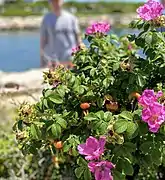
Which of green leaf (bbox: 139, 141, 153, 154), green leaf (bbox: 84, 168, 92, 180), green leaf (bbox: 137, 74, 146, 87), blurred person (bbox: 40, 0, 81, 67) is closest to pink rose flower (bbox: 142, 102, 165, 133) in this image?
green leaf (bbox: 139, 141, 153, 154)

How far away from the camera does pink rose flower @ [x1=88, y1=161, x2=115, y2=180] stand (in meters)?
2.04

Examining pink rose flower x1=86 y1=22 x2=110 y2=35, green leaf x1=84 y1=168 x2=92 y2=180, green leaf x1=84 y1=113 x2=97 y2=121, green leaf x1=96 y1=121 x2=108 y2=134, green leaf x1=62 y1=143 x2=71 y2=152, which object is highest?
pink rose flower x1=86 y1=22 x2=110 y2=35

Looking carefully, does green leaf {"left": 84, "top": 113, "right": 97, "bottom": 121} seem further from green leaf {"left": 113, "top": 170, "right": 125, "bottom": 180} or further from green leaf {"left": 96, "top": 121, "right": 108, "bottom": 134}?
green leaf {"left": 113, "top": 170, "right": 125, "bottom": 180}

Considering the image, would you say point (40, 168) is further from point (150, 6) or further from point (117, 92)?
point (150, 6)

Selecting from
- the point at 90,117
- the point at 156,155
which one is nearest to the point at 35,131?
the point at 90,117

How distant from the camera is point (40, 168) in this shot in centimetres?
351

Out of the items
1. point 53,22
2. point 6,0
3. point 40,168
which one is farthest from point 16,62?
point 6,0

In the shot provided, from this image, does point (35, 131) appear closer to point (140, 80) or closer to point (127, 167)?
point (127, 167)

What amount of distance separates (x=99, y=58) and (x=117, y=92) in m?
0.40

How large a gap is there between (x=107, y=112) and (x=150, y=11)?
47cm

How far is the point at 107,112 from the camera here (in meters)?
2.24

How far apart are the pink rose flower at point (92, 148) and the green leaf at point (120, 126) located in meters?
0.06

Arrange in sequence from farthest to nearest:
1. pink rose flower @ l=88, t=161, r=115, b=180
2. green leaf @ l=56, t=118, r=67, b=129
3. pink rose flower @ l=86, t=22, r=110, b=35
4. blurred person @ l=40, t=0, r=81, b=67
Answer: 1. blurred person @ l=40, t=0, r=81, b=67
2. pink rose flower @ l=86, t=22, r=110, b=35
3. green leaf @ l=56, t=118, r=67, b=129
4. pink rose flower @ l=88, t=161, r=115, b=180

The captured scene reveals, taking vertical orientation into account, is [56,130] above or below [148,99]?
below
